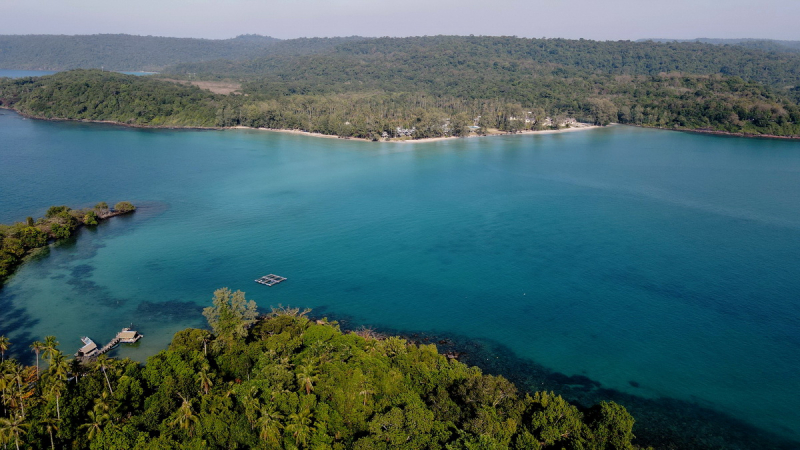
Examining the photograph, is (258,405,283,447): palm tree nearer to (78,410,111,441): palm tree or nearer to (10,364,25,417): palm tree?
(78,410,111,441): palm tree

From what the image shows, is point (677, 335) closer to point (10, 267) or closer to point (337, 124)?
point (10, 267)

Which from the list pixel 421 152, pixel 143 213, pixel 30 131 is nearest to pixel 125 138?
pixel 30 131

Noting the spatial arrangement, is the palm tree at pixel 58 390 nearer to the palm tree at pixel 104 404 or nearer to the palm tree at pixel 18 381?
the palm tree at pixel 18 381

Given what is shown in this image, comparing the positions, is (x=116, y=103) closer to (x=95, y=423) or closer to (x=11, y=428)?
(x=95, y=423)

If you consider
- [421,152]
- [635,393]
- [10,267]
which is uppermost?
[421,152]

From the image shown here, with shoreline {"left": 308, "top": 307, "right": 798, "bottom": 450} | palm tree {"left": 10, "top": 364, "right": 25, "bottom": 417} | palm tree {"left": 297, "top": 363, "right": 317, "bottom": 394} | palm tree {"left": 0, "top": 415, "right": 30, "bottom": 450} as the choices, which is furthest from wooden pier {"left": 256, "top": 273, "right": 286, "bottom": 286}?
palm tree {"left": 0, "top": 415, "right": 30, "bottom": 450}

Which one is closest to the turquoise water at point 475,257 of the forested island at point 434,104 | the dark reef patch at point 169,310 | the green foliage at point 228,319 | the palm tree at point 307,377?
the dark reef patch at point 169,310
